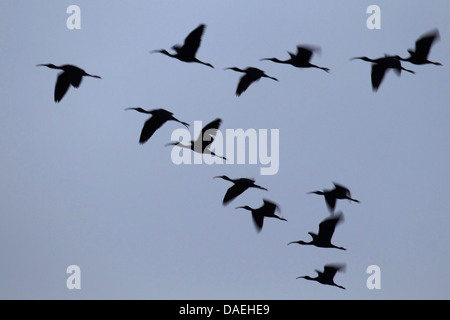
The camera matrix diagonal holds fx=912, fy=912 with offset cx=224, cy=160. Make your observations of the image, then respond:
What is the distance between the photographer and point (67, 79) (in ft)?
49.0

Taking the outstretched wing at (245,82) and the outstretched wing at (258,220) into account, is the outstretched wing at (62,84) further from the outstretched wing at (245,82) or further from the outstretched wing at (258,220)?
the outstretched wing at (258,220)

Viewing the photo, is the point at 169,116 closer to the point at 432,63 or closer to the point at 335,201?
the point at 335,201

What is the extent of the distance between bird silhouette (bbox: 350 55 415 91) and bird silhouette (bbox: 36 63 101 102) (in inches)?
187

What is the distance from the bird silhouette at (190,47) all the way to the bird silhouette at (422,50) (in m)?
3.34

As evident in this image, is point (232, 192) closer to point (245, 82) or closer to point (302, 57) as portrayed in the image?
point (245, 82)

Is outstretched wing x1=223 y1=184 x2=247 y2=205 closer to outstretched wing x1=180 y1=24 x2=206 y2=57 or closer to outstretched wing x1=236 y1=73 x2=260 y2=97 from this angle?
outstretched wing x1=236 y1=73 x2=260 y2=97

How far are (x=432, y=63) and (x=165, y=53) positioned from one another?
14.6 ft

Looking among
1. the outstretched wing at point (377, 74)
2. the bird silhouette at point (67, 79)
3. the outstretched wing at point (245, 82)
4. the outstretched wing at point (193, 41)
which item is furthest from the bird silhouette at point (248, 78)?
the bird silhouette at point (67, 79)

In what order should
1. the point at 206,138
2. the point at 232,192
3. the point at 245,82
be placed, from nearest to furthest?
1. the point at 206,138
2. the point at 232,192
3. the point at 245,82

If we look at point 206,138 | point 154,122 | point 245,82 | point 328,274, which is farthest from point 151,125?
point 328,274

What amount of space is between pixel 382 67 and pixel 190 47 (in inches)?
137
